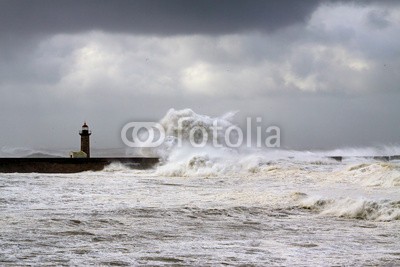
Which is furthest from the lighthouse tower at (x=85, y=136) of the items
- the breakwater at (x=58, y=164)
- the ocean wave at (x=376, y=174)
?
the ocean wave at (x=376, y=174)

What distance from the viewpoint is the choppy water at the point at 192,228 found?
6648mm

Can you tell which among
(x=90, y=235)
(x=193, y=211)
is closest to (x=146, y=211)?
(x=193, y=211)

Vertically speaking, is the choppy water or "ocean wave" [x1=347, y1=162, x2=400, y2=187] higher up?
"ocean wave" [x1=347, y1=162, x2=400, y2=187]

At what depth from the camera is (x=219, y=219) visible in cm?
1015

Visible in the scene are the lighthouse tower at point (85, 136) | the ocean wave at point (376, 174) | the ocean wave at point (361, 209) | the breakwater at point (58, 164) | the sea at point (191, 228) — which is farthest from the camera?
the lighthouse tower at point (85, 136)

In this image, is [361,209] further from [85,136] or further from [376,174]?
[85,136]

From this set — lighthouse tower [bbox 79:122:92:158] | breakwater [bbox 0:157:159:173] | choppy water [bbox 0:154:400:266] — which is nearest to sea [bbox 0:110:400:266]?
choppy water [bbox 0:154:400:266]

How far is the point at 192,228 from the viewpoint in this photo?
9.02 meters

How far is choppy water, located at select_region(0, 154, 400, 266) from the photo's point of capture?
6648mm

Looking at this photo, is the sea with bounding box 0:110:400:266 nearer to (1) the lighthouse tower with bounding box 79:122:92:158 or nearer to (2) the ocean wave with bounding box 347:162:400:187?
(2) the ocean wave with bounding box 347:162:400:187

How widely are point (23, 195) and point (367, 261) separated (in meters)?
9.04

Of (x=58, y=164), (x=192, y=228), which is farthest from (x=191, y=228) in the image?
(x=58, y=164)

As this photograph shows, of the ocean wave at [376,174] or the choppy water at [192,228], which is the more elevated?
the ocean wave at [376,174]

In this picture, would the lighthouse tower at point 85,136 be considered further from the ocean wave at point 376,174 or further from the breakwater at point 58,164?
the ocean wave at point 376,174
